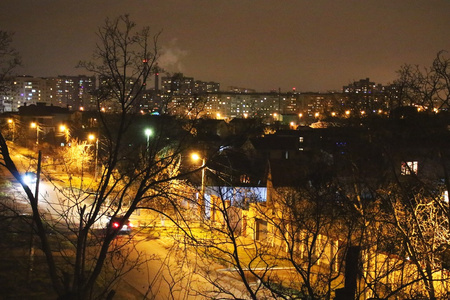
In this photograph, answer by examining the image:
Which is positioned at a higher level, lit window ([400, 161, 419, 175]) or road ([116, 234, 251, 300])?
lit window ([400, 161, 419, 175])

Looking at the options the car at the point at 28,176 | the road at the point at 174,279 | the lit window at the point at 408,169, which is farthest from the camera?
the road at the point at 174,279

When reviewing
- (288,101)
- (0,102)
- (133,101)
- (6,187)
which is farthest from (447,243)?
(288,101)

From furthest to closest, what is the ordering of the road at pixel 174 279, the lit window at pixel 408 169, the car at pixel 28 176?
1. the road at pixel 174 279
2. the lit window at pixel 408 169
3. the car at pixel 28 176

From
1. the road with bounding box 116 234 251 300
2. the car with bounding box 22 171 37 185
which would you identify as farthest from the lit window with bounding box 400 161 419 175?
the car with bounding box 22 171 37 185

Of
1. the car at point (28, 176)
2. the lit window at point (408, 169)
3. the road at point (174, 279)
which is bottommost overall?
the road at point (174, 279)

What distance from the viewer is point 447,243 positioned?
31.4 ft

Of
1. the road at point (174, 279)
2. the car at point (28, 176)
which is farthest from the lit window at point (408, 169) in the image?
the car at point (28, 176)

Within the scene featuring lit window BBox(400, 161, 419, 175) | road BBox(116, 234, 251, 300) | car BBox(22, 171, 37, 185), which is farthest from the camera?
road BBox(116, 234, 251, 300)

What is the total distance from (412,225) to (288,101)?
11482 centimetres

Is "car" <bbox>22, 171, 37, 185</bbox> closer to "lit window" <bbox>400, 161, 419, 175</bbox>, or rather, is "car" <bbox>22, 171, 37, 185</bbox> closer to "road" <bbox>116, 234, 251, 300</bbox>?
"road" <bbox>116, 234, 251, 300</bbox>

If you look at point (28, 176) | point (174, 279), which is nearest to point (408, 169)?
point (174, 279)

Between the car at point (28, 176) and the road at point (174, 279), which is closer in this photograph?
the car at point (28, 176)

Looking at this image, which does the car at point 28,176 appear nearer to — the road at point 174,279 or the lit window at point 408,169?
the road at point 174,279

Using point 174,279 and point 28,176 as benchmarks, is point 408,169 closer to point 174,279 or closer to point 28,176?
point 174,279
